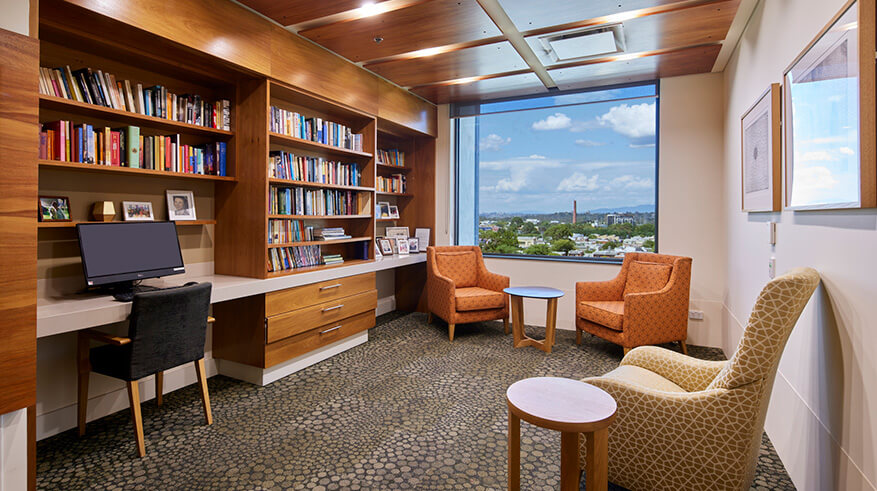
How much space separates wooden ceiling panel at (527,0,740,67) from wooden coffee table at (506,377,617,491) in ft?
9.05

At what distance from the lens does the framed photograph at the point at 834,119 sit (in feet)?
4.69

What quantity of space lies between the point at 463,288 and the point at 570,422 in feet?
11.7

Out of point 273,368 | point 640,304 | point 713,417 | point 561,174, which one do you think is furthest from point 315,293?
point 561,174

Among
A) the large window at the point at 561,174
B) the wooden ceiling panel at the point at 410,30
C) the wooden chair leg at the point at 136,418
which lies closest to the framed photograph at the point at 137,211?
the wooden chair leg at the point at 136,418

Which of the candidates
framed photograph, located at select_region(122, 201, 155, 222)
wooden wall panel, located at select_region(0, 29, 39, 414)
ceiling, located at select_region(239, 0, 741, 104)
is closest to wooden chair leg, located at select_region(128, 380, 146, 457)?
wooden wall panel, located at select_region(0, 29, 39, 414)

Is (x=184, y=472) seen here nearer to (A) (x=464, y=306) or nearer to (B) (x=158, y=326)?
(B) (x=158, y=326)

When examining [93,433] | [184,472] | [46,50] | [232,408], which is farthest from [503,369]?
[46,50]

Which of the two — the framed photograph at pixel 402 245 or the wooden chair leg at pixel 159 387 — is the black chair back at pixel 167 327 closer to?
the wooden chair leg at pixel 159 387

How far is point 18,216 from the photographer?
5.74 ft

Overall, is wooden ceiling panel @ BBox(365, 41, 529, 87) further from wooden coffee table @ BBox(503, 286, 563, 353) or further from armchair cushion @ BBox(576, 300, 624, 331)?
armchair cushion @ BBox(576, 300, 624, 331)

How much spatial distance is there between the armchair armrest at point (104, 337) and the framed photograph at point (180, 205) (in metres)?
0.93

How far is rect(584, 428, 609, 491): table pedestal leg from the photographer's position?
1.61 meters

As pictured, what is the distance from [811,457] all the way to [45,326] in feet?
11.5

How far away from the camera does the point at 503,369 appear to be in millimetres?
3682
